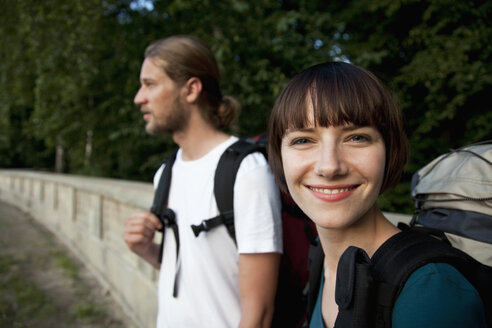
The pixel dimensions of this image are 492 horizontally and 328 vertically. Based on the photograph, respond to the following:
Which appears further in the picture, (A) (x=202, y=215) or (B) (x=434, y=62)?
(B) (x=434, y=62)

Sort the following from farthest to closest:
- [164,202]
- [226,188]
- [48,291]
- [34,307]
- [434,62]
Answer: [48,291] → [34,307] → [434,62] → [164,202] → [226,188]

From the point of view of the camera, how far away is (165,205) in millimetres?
1951

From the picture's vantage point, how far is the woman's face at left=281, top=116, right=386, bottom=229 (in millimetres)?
1016

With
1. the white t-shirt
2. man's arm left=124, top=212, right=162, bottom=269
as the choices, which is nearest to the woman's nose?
the white t-shirt

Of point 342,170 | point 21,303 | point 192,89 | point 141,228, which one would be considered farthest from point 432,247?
point 21,303

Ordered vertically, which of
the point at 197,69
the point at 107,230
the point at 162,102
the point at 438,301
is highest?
the point at 197,69

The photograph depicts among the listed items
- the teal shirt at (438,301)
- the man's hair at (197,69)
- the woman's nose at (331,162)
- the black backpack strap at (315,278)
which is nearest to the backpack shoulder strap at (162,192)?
the man's hair at (197,69)

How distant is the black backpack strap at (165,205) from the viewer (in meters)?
1.78

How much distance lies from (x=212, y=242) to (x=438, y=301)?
1.02 meters

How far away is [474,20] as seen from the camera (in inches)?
132

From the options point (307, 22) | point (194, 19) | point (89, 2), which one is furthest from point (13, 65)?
point (307, 22)

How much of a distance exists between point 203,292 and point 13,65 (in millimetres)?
8097

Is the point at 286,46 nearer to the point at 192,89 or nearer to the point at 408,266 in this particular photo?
the point at 192,89

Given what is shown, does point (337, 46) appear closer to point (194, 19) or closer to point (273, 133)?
point (194, 19)
